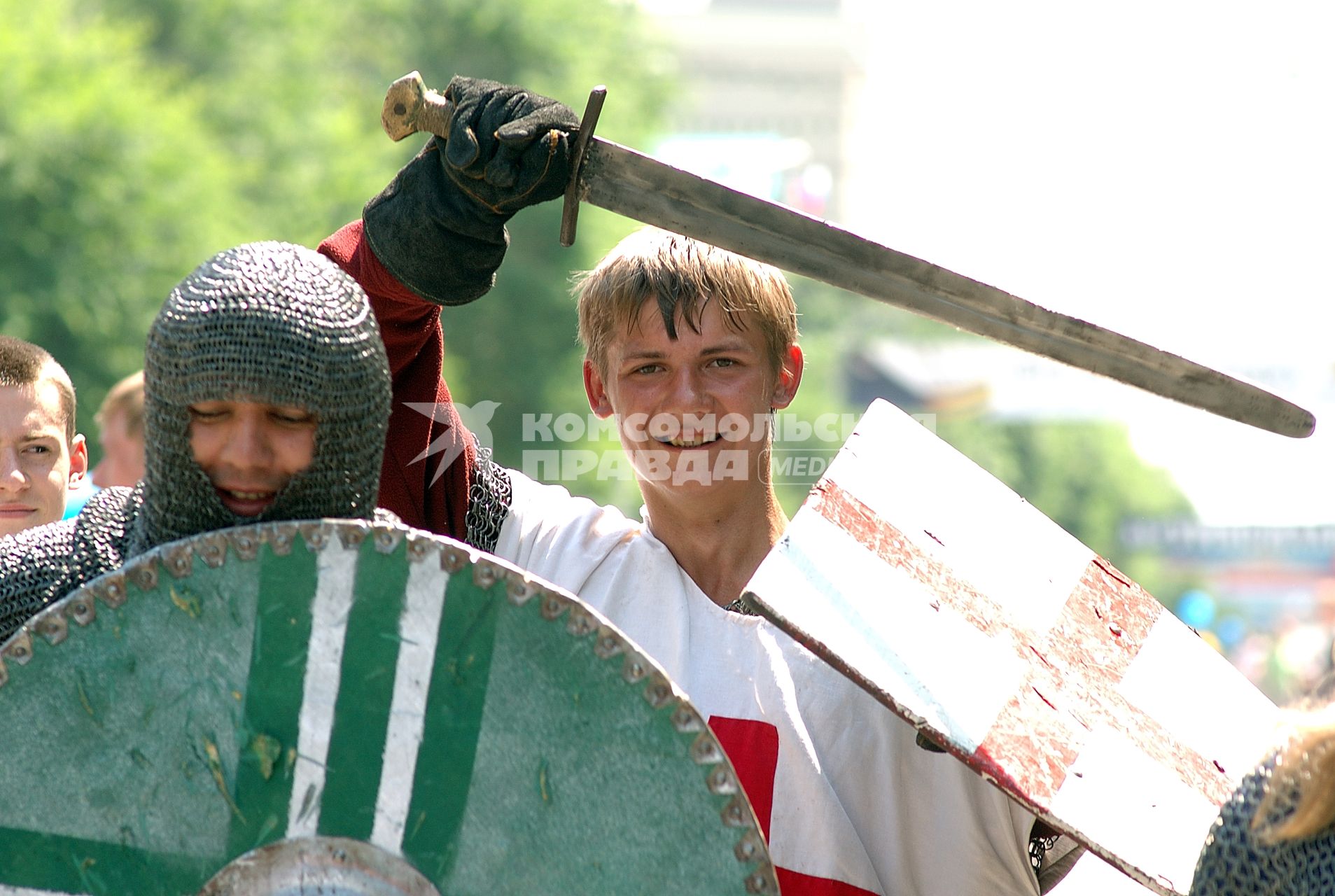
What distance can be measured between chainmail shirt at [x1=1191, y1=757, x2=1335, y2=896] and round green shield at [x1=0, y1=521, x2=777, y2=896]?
0.51 meters

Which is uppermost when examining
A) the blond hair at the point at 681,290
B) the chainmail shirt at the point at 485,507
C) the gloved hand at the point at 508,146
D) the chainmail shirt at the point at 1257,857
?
the gloved hand at the point at 508,146

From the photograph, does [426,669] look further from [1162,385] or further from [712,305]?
[1162,385]

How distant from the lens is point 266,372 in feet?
6.18

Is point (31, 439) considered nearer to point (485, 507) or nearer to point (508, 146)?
point (485, 507)

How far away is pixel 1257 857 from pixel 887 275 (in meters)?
1.03

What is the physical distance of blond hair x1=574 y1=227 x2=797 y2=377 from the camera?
2.66 meters

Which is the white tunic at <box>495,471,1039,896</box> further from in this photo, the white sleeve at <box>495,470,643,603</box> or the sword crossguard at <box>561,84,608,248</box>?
the sword crossguard at <box>561,84,608,248</box>

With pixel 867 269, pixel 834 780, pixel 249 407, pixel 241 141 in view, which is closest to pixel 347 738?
pixel 249 407

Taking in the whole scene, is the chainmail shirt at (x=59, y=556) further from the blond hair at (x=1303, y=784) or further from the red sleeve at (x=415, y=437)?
the blond hair at (x=1303, y=784)

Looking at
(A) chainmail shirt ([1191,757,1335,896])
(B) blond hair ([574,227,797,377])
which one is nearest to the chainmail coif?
(B) blond hair ([574,227,797,377])

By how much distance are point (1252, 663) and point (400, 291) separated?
64.8ft

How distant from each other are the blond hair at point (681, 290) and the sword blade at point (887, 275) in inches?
6.2

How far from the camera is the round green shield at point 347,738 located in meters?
1.75

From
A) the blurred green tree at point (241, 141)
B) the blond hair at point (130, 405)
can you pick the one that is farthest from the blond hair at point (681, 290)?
the blurred green tree at point (241, 141)
